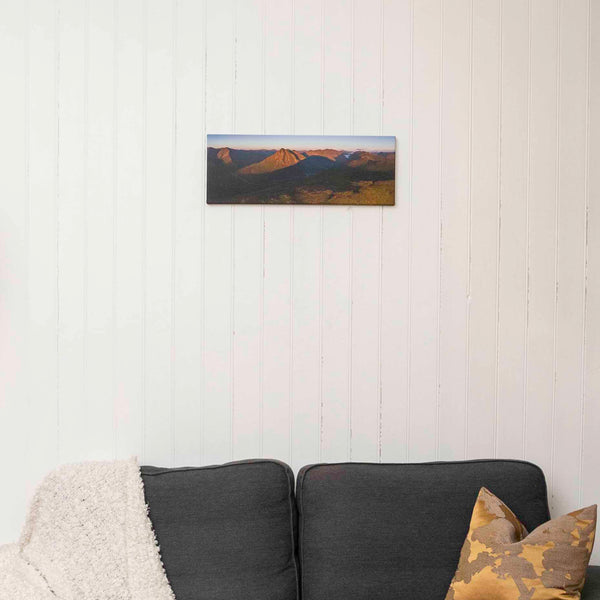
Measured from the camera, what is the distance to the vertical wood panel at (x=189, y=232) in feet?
6.50

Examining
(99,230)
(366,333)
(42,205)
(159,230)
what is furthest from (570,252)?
(42,205)

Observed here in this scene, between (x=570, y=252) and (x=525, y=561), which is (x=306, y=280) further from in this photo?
(x=525, y=561)

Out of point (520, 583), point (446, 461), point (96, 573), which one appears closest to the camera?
point (520, 583)

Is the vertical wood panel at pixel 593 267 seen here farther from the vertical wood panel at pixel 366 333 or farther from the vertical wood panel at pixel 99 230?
the vertical wood panel at pixel 99 230

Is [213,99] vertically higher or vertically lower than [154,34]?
lower

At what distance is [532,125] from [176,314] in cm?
126

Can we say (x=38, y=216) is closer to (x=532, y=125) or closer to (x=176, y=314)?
(x=176, y=314)

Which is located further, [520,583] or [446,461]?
[446,461]

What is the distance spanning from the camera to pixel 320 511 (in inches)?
69.3

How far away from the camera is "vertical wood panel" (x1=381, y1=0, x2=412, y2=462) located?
1993 mm

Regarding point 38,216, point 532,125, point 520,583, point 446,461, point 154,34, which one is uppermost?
point 154,34

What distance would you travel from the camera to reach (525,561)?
1.54 metres

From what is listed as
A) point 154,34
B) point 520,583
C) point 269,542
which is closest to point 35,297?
point 154,34

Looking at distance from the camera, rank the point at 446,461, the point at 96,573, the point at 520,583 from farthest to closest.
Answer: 1. the point at 446,461
2. the point at 96,573
3. the point at 520,583
